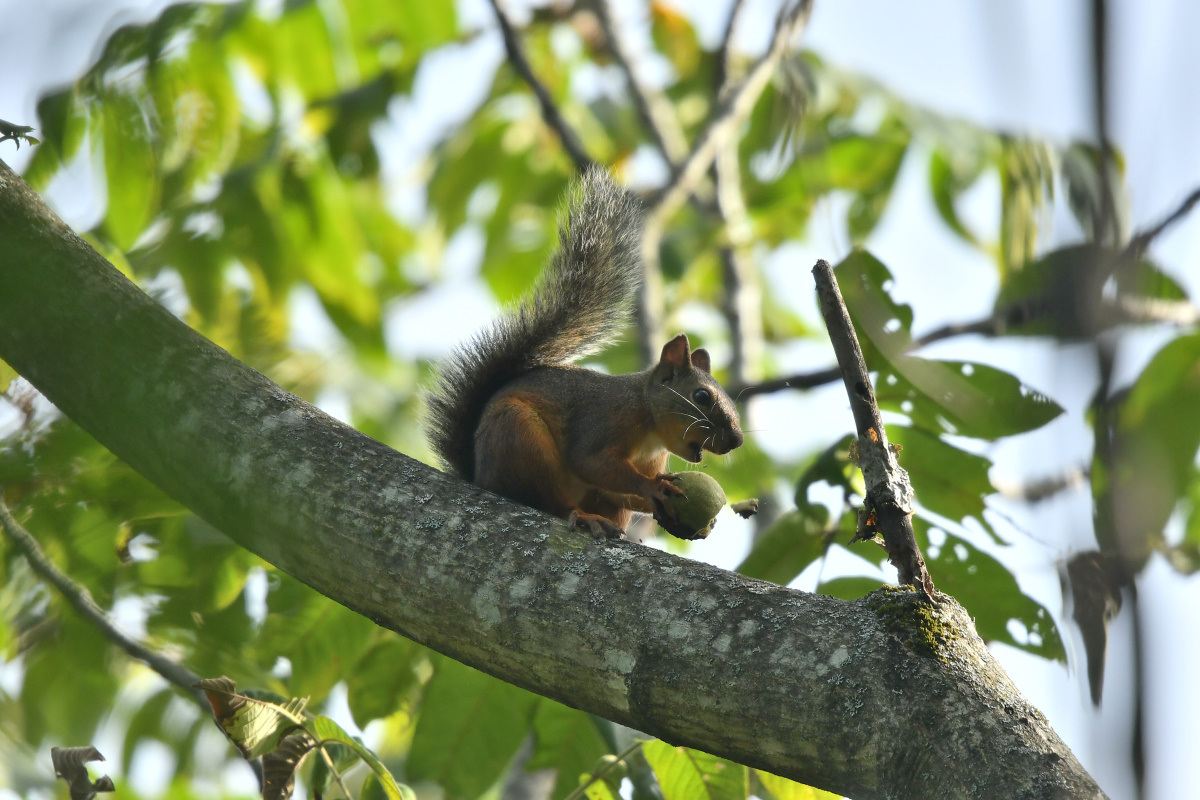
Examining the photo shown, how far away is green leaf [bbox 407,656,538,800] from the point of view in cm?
291

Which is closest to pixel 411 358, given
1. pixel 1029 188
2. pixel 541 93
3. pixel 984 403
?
pixel 541 93

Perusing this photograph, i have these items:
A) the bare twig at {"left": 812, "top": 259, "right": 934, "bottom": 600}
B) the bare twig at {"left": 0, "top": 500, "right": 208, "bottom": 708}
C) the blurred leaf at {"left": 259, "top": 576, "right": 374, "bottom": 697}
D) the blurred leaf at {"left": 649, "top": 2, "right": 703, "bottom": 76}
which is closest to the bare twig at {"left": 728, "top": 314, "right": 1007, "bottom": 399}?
the bare twig at {"left": 812, "top": 259, "right": 934, "bottom": 600}

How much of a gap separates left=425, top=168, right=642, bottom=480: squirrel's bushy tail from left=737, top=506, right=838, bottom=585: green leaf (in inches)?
54.5

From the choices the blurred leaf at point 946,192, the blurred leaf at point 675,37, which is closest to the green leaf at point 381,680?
the blurred leaf at point 946,192

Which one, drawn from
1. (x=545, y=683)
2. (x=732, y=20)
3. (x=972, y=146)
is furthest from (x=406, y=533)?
(x=732, y=20)

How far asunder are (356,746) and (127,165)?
→ 268 cm

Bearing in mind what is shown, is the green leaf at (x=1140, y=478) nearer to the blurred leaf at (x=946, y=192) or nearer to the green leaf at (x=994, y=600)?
the green leaf at (x=994, y=600)

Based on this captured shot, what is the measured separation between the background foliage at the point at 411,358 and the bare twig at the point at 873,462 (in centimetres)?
16

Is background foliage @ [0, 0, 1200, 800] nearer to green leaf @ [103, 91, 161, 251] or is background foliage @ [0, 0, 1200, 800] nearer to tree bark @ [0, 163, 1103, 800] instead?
green leaf @ [103, 91, 161, 251]

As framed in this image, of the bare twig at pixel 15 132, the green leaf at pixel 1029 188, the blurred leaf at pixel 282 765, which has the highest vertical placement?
the green leaf at pixel 1029 188

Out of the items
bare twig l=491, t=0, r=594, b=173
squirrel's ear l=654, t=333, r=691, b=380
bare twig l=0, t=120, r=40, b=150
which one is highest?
bare twig l=0, t=120, r=40, b=150

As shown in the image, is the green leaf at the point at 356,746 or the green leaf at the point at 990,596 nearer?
the green leaf at the point at 356,746

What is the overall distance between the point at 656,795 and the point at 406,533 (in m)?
1.06

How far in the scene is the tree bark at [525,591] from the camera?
1686mm
